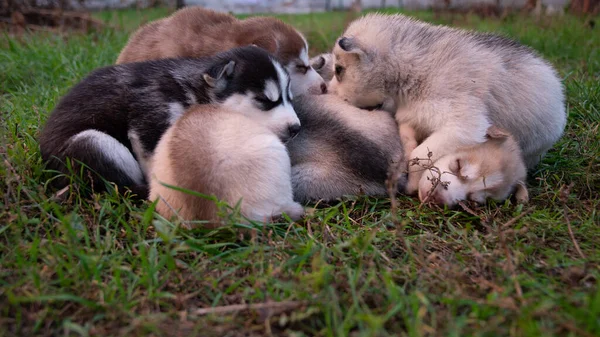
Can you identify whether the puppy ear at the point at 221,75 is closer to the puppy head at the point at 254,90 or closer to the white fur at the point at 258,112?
the puppy head at the point at 254,90

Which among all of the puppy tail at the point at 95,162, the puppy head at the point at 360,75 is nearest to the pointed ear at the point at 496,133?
the puppy head at the point at 360,75

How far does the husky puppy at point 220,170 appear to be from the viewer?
294cm

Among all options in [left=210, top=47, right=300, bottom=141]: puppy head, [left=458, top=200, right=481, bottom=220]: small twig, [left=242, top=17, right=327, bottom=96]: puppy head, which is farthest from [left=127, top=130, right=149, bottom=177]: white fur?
[left=458, top=200, right=481, bottom=220]: small twig

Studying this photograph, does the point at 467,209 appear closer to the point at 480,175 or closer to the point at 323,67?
the point at 480,175

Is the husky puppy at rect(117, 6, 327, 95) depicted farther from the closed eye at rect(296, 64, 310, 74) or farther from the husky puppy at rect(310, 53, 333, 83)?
the husky puppy at rect(310, 53, 333, 83)

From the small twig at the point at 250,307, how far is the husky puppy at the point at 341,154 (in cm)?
138

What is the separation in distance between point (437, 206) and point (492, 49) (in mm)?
1396

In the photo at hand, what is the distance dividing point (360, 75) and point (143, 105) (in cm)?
170

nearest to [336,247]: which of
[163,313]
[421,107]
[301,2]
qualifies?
[163,313]

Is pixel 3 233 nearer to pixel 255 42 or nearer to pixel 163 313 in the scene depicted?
pixel 163 313

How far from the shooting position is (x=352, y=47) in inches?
159

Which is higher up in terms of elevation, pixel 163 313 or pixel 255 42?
pixel 255 42

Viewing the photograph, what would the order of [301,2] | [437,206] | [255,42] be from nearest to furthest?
[437,206]
[255,42]
[301,2]

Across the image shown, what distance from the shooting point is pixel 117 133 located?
357cm
